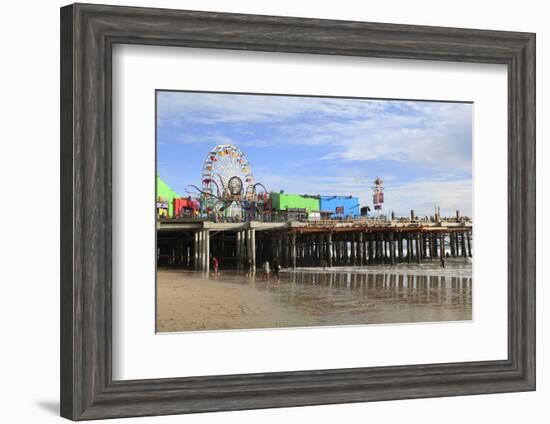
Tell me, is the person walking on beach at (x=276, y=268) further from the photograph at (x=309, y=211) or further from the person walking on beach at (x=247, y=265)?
the person walking on beach at (x=247, y=265)

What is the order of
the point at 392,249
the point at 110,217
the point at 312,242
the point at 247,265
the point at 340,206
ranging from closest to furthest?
the point at 110,217 < the point at 247,265 < the point at 340,206 < the point at 312,242 < the point at 392,249

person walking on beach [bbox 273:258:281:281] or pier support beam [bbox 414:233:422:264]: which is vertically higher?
pier support beam [bbox 414:233:422:264]

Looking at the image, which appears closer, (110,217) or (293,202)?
(110,217)

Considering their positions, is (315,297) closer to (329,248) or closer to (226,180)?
(329,248)

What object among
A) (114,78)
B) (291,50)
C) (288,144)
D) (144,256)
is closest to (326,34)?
(291,50)

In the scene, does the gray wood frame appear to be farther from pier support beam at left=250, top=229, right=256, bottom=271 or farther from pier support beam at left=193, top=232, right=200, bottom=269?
pier support beam at left=250, top=229, right=256, bottom=271

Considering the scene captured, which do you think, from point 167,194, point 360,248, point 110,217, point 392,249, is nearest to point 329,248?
point 360,248

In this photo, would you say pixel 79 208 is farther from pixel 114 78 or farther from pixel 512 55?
pixel 512 55

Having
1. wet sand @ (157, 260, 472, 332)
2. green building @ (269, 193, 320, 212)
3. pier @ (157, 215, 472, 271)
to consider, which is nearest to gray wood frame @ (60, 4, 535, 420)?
wet sand @ (157, 260, 472, 332)

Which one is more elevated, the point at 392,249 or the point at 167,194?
the point at 167,194

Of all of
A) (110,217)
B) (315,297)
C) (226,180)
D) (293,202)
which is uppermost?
(226,180)
